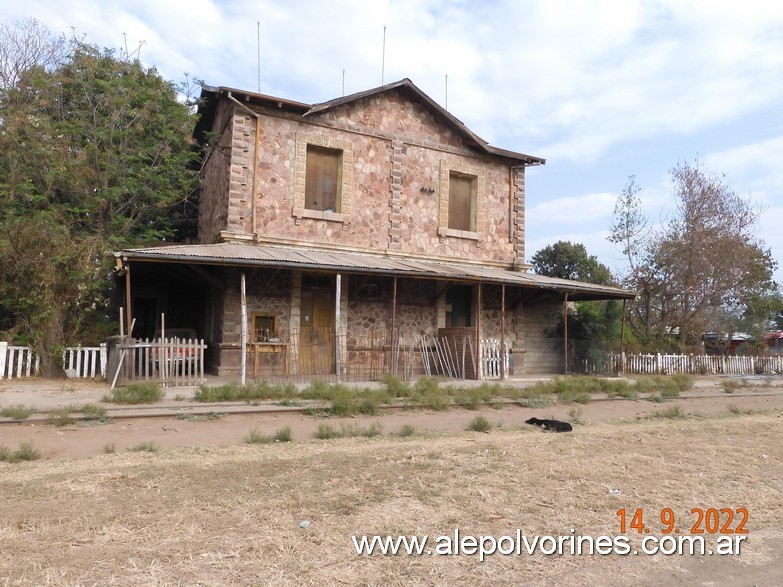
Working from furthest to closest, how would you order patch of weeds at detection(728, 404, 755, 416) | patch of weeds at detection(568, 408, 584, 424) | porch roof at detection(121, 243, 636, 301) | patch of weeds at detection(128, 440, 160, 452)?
porch roof at detection(121, 243, 636, 301)
patch of weeds at detection(728, 404, 755, 416)
patch of weeds at detection(568, 408, 584, 424)
patch of weeds at detection(128, 440, 160, 452)

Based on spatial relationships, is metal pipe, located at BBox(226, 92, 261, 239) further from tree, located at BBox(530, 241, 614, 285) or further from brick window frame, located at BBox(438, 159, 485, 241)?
tree, located at BBox(530, 241, 614, 285)

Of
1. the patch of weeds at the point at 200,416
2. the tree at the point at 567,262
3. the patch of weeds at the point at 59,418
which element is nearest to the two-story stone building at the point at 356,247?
the patch of weeds at the point at 200,416

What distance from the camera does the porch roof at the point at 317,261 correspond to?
11300mm

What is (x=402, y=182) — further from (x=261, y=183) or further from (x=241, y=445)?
(x=241, y=445)

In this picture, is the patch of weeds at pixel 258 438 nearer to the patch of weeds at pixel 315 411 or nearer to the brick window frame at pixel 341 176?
the patch of weeds at pixel 315 411

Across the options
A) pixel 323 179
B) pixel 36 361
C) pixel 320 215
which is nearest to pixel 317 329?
pixel 320 215

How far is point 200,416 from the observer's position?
28.7ft

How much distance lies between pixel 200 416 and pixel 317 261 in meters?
4.99

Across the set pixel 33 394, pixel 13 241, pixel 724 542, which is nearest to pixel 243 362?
pixel 33 394

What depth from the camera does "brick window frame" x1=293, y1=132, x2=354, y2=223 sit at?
1517 centimetres

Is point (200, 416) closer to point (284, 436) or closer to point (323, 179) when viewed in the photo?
point (284, 436)

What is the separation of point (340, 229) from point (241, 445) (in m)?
9.64

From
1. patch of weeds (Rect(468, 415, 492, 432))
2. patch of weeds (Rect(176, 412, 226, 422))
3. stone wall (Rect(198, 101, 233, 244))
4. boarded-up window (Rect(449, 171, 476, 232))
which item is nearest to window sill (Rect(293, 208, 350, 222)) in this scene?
stone wall (Rect(198, 101, 233, 244))

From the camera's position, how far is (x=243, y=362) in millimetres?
12273
